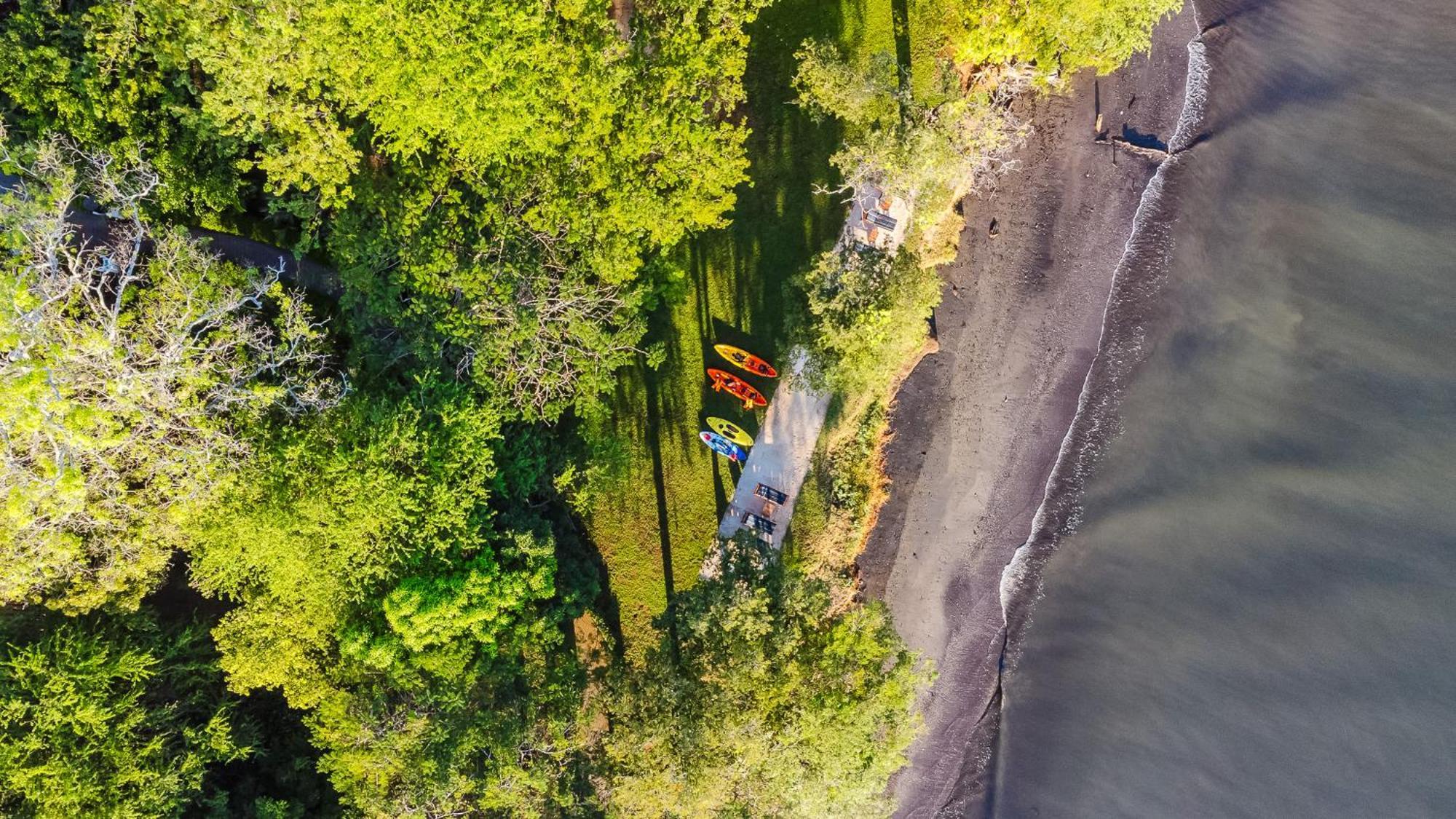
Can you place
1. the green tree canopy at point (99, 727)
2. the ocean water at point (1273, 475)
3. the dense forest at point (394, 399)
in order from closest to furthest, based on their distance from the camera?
1. the dense forest at point (394, 399)
2. the green tree canopy at point (99, 727)
3. the ocean water at point (1273, 475)

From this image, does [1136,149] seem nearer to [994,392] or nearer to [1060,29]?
[1060,29]

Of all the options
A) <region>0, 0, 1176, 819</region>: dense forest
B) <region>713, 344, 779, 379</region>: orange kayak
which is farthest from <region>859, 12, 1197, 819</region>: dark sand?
<region>713, 344, 779, 379</region>: orange kayak

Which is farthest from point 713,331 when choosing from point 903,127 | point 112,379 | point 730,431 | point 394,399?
point 112,379

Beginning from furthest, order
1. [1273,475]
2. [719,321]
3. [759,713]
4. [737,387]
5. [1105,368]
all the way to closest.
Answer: [1105,368] → [719,321] → [737,387] → [1273,475] → [759,713]

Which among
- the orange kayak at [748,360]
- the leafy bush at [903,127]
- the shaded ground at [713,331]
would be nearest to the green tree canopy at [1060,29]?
the leafy bush at [903,127]

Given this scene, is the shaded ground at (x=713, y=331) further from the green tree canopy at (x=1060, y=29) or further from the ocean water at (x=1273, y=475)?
the ocean water at (x=1273, y=475)

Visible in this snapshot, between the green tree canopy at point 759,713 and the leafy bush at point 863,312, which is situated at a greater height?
the leafy bush at point 863,312

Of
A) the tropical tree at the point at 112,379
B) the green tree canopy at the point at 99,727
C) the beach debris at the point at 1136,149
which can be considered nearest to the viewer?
the tropical tree at the point at 112,379
